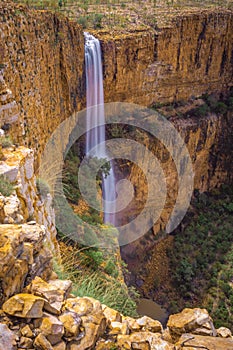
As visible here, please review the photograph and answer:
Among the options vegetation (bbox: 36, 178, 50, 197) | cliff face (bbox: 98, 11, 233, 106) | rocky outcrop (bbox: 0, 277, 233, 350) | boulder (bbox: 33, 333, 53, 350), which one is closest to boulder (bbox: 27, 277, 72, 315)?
rocky outcrop (bbox: 0, 277, 233, 350)

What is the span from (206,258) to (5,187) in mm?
13984

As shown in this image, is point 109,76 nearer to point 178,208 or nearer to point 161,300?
point 178,208

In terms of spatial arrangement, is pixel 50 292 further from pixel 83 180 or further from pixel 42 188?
A: pixel 83 180

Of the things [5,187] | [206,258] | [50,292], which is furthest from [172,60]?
[50,292]

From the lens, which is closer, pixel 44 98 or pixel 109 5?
pixel 44 98

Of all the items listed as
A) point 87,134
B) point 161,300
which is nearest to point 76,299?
point 87,134

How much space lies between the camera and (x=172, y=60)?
17.4 m

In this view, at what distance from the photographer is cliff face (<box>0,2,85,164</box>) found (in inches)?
259

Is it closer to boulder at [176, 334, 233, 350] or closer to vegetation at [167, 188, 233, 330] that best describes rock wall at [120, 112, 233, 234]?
vegetation at [167, 188, 233, 330]

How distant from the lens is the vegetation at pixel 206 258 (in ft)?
45.9

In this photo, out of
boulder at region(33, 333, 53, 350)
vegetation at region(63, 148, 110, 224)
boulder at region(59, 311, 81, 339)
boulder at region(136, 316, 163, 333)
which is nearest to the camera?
boulder at region(33, 333, 53, 350)

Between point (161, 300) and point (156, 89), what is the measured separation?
10.5m

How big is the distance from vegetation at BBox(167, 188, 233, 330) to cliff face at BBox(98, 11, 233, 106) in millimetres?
6628

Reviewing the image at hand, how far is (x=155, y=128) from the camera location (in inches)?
690
